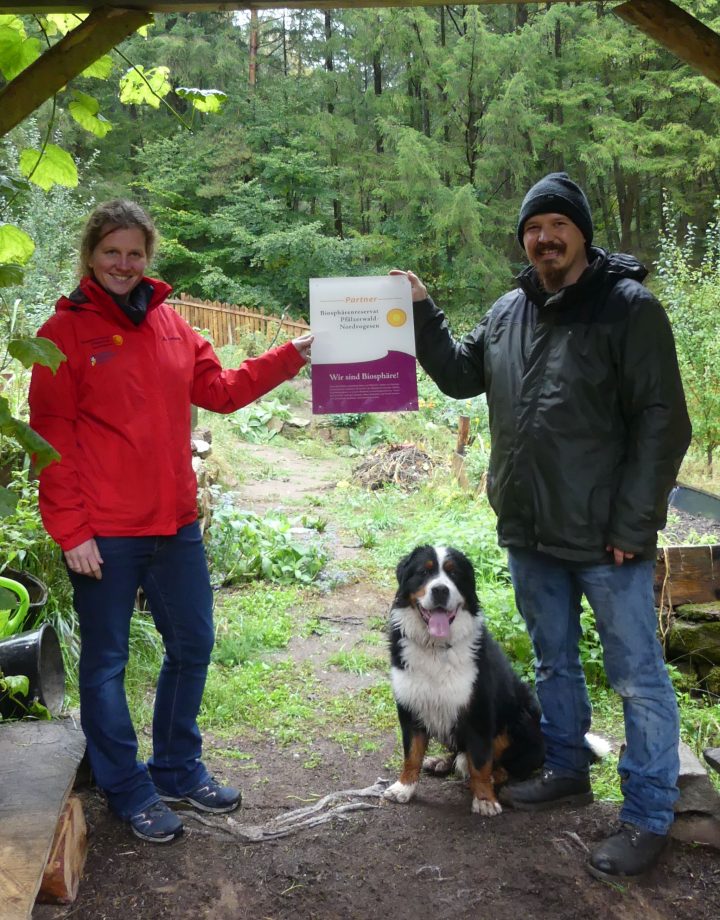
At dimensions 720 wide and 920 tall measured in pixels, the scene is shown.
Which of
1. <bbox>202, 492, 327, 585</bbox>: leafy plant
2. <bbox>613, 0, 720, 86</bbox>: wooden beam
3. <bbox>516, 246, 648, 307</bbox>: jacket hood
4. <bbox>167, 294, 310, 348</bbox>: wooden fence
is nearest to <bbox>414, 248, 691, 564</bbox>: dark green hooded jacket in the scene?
<bbox>516, 246, 648, 307</bbox>: jacket hood

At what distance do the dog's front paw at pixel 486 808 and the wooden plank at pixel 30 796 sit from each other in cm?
148

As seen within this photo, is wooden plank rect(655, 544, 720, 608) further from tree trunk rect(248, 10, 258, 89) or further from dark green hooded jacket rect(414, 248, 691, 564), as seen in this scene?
tree trunk rect(248, 10, 258, 89)

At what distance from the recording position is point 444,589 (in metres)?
2.91

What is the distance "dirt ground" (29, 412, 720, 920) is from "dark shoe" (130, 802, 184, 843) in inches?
1.5

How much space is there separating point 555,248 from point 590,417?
577 millimetres

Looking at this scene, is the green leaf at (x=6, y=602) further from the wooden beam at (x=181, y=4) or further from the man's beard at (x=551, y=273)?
the man's beard at (x=551, y=273)

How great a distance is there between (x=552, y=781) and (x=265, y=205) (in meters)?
18.4

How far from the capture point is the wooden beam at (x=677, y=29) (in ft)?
7.29

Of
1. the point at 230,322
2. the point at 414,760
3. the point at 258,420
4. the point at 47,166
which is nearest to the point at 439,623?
the point at 414,760

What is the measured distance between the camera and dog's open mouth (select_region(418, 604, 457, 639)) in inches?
116

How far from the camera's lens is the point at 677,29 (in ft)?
7.36

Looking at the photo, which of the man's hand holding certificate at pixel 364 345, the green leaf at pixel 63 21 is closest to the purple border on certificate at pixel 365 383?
the man's hand holding certificate at pixel 364 345

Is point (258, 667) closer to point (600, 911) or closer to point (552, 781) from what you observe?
point (552, 781)

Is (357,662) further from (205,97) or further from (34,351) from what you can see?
(34,351)
